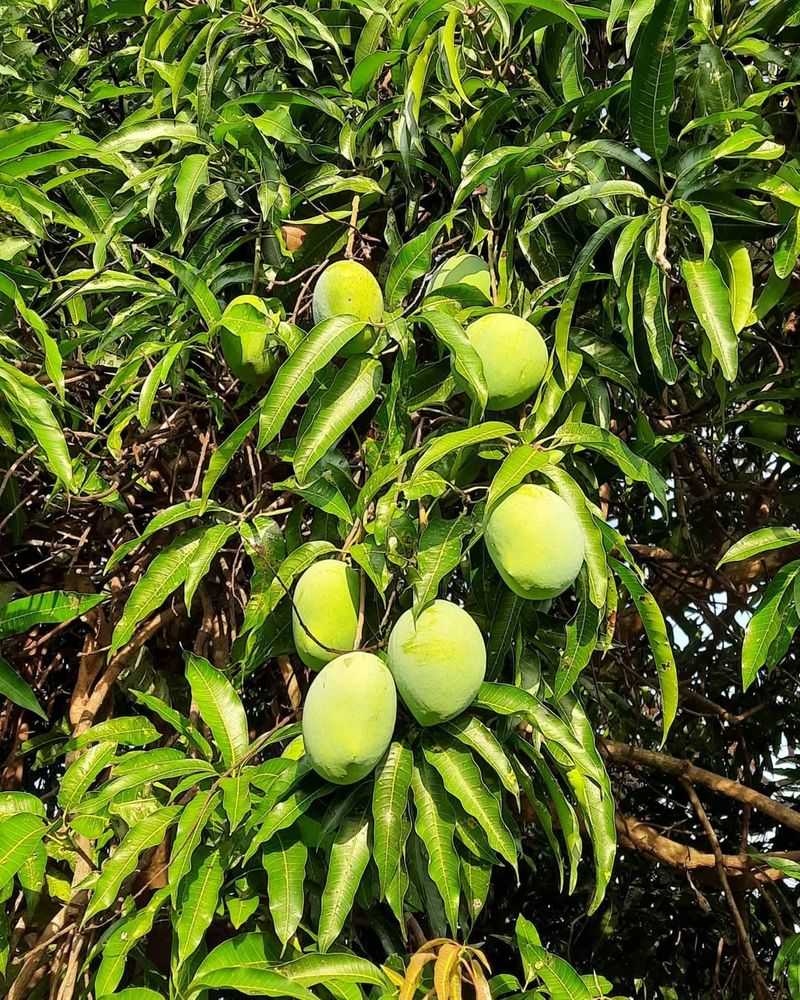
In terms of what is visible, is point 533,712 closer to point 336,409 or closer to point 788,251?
point 336,409

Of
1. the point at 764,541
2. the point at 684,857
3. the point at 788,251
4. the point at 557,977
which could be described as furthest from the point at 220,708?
the point at 684,857

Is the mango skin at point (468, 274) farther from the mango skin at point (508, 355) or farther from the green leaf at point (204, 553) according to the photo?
the green leaf at point (204, 553)

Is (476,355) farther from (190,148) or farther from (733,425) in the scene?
(733,425)

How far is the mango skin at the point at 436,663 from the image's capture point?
1.20m

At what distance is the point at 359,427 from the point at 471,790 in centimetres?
58

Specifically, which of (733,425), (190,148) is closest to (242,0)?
(190,148)

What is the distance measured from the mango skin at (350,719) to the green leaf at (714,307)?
0.53 meters

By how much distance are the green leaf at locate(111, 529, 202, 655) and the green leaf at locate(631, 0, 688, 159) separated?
30.0 inches

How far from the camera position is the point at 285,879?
49.9 inches

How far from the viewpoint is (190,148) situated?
1.71 metres

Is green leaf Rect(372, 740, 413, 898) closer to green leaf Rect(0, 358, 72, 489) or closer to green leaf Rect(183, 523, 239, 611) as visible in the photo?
green leaf Rect(183, 523, 239, 611)

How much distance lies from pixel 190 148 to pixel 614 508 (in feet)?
3.68

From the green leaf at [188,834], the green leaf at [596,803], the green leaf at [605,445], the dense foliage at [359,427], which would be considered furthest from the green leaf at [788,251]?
the green leaf at [188,834]

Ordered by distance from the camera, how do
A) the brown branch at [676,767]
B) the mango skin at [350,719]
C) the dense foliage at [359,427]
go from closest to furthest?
the mango skin at [350,719] → the dense foliage at [359,427] → the brown branch at [676,767]
